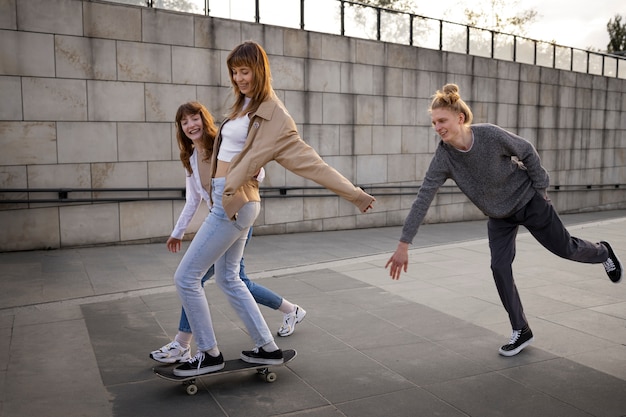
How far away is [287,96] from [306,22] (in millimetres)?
1526

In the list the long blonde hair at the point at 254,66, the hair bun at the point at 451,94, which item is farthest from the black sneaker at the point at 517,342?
the long blonde hair at the point at 254,66

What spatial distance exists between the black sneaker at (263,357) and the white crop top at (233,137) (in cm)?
129

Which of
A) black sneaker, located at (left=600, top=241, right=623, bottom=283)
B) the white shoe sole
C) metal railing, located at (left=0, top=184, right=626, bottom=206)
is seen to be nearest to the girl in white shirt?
the white shoe sole

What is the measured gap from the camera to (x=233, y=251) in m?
4.06

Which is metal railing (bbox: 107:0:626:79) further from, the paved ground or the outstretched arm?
the outstretched arm

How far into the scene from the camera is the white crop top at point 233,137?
3813 millimetres

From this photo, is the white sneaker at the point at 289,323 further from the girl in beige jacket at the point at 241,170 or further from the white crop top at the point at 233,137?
the white crop top at the point at 233,137

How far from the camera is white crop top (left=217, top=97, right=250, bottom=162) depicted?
12.5 ft

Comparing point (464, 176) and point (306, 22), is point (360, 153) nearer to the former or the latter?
point (306, 22)

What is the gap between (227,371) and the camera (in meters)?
3.97

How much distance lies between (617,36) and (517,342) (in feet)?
169

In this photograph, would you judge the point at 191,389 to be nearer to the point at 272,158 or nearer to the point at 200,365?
the point at 200,365

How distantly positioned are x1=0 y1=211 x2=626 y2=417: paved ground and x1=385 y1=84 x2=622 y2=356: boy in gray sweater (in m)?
0.61

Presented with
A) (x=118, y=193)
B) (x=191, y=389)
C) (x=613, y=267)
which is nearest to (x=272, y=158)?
(x=191, y=389)
